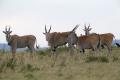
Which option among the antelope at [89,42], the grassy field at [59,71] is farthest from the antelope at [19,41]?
the grassy field at [59,71]

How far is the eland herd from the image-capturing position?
22344mm

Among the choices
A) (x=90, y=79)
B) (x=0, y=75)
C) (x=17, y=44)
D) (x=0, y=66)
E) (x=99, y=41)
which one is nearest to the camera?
(x=90, y=79)

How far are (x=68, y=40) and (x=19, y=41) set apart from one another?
304cm

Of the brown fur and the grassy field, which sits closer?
the grassy field

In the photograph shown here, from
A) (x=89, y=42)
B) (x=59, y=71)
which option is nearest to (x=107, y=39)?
(x=89, y=42)

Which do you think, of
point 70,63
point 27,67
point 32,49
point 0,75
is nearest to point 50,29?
point 32,49

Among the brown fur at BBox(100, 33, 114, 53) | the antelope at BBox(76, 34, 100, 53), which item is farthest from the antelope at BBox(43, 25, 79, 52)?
the brown fur at BBox(100, 33, 114, 53)

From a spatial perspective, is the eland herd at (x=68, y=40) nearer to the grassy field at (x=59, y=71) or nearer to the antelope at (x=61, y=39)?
the antelope at (x=61, y=39)

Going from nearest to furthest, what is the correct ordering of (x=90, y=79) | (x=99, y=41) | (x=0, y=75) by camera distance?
(x=90, y=79)
(x=0, y=75)
(x=99, y=41)

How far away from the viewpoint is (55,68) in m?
15.5

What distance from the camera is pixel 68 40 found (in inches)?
944

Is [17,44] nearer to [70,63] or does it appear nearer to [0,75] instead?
[70,63]

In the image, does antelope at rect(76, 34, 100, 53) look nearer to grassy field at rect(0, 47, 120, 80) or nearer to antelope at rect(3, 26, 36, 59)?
antelope at rect(3, 26, 36, 59)

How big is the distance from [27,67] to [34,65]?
2.79 ft
